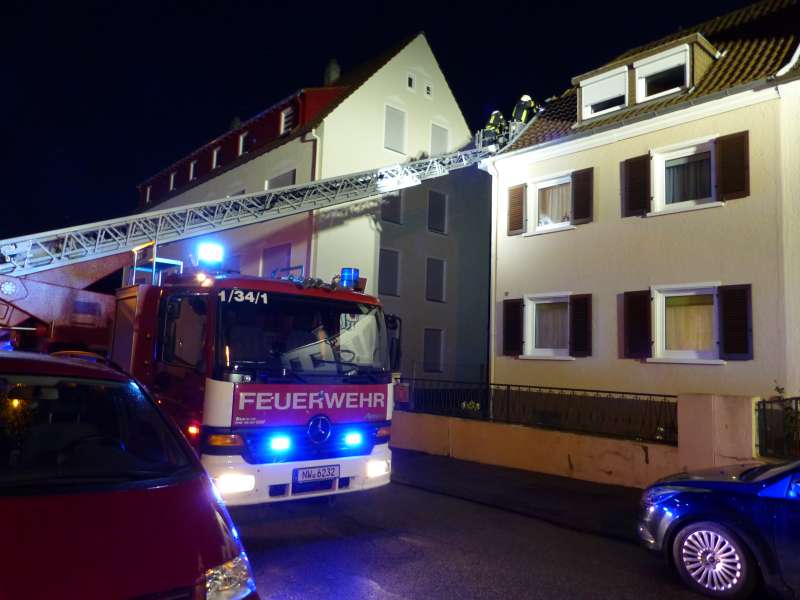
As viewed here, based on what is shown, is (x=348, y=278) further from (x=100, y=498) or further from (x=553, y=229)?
(x=553, y=229)

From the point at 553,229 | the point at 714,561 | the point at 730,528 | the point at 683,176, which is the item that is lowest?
the point at 714,561

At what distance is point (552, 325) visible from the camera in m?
14.6

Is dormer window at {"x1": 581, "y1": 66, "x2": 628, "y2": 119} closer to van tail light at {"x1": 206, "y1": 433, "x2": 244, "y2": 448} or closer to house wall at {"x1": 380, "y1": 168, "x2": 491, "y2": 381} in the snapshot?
house wall at {"x1": 380, "y1": 168, "x2": 491, "y2": 381}

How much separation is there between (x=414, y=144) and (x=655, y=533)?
19.4 meters

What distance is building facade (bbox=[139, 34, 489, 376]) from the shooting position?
813 inches

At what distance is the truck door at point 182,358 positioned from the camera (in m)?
6.49

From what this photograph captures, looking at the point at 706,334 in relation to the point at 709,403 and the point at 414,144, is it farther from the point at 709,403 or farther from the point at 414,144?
the point at 414,144

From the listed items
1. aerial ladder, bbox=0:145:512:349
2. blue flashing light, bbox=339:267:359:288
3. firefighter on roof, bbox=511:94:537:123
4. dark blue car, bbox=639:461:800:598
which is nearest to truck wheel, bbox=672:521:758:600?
dark blue car, bbox=639:461:800:598

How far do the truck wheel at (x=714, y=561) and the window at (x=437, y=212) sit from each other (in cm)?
1930

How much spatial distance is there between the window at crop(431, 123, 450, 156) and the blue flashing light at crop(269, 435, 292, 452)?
19.0 metres

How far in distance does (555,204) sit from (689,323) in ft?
14.2

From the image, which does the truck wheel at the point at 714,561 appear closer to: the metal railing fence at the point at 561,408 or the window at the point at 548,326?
the metal railing fence at the point at 561,408

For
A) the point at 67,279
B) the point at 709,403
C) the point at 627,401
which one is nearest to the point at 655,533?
the point at 709,403

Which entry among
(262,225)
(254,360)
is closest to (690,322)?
(254,360)
